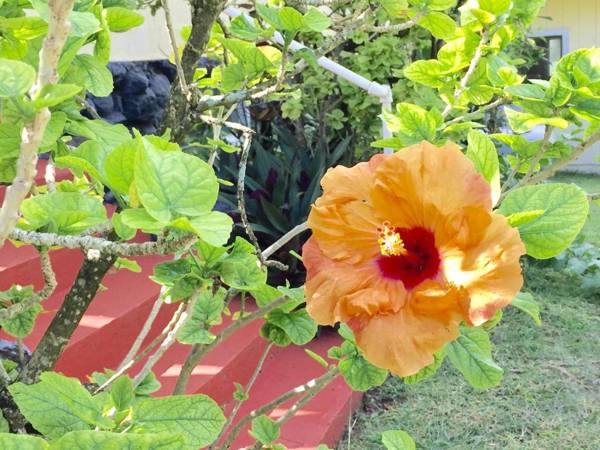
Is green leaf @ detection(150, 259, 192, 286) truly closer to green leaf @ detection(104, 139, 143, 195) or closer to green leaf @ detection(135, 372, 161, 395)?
green leaf @ detection(135, 372, 161, 395)

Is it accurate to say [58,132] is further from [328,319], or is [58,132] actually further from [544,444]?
[544,444]

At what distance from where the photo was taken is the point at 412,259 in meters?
0.85

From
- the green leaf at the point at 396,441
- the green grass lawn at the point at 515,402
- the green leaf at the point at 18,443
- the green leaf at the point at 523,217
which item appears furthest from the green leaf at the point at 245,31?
the green grass lawn at the point at 515,402

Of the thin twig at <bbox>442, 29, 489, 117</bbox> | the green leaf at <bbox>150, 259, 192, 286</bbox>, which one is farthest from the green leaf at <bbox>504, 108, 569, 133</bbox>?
the green leaf at <bbox>150, 259, 192, 286</bbox>

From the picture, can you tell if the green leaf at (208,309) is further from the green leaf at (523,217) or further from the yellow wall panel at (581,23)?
the yellow wall panel at (581,23)

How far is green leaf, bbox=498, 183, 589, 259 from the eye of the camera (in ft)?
2.71

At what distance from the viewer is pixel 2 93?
598 millimetres

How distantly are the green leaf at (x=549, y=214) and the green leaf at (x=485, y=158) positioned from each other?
0.03m

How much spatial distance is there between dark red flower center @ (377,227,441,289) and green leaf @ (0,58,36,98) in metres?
0.42

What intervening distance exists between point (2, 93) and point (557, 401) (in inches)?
123

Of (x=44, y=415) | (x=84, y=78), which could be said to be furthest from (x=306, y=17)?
(x=44, y=415)

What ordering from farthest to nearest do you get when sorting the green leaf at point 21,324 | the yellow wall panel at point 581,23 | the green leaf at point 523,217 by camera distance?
the yellow wall panel at point 581,23, the green leaf at point 21,324, the green leaf at point 523,217

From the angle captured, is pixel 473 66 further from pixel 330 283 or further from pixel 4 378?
pixel 4 378

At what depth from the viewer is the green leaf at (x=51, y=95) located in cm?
63
